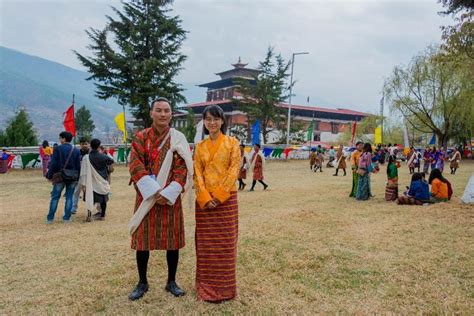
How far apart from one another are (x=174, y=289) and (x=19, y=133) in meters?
26.5

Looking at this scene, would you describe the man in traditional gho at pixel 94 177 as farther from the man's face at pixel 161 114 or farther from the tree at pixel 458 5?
the tree at pixel 458 5

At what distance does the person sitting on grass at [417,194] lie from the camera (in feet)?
30.4

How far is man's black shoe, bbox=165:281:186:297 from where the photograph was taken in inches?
145

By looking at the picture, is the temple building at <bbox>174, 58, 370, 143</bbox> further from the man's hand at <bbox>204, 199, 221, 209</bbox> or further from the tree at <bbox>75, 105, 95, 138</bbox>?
the man's hand at <bbox>204, 199, 221, 209</bbox>

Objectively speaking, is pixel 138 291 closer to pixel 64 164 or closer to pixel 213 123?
pixel 213 123

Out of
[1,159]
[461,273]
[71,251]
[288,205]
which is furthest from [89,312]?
[1,159]

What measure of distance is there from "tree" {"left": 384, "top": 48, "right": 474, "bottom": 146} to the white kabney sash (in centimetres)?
2870

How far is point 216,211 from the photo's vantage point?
3.51m

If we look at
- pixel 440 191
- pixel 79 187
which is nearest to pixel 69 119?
pixel 79 187

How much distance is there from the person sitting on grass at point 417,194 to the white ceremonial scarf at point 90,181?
267 inches

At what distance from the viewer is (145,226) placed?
11.5ft

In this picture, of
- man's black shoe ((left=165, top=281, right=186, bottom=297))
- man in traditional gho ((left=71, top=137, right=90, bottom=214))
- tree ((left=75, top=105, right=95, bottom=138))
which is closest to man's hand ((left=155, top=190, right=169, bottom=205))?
man's black shoe ((left=165, top=281, right=186, bottom=297))

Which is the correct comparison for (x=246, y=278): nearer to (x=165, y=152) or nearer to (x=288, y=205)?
(x=165, y=152)

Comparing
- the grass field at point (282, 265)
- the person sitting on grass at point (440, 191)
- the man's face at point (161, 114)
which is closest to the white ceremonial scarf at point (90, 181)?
the grass field at point (282, 265)
